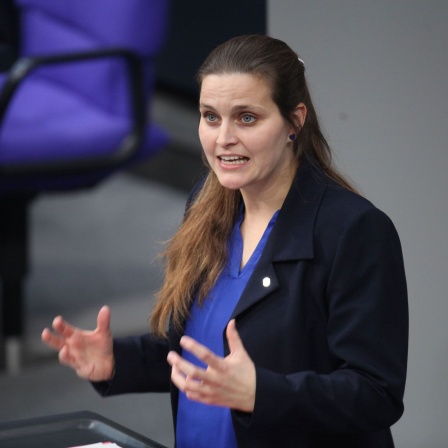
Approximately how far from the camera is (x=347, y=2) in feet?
10.0

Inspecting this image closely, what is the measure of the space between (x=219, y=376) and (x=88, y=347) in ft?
1.46

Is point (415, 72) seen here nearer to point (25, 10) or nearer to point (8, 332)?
point (25, 10)

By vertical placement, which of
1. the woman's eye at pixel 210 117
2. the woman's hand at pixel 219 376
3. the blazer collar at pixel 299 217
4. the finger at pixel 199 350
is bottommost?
the woman's hand at pixel 219 376

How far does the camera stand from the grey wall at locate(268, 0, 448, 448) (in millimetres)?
2957

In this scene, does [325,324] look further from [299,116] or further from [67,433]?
[67,433]

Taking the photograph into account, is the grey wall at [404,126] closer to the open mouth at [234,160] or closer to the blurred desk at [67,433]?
the open mouth at [234,160]

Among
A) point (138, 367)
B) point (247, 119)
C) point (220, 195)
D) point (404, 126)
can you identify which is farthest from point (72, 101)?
point (247, 119)

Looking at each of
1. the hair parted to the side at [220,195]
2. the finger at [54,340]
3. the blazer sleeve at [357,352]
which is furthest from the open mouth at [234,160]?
the finger at [54,340]

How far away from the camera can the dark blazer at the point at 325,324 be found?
173 centimetres

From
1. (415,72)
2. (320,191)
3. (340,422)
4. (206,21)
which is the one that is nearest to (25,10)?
(206,21)

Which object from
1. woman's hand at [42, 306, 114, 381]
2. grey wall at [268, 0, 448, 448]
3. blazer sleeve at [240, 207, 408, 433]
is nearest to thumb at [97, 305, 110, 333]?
woman's hand at [42, 306, 114, 381]

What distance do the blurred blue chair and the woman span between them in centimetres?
123

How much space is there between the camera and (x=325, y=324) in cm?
186

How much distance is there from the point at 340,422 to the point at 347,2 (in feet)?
5.41
